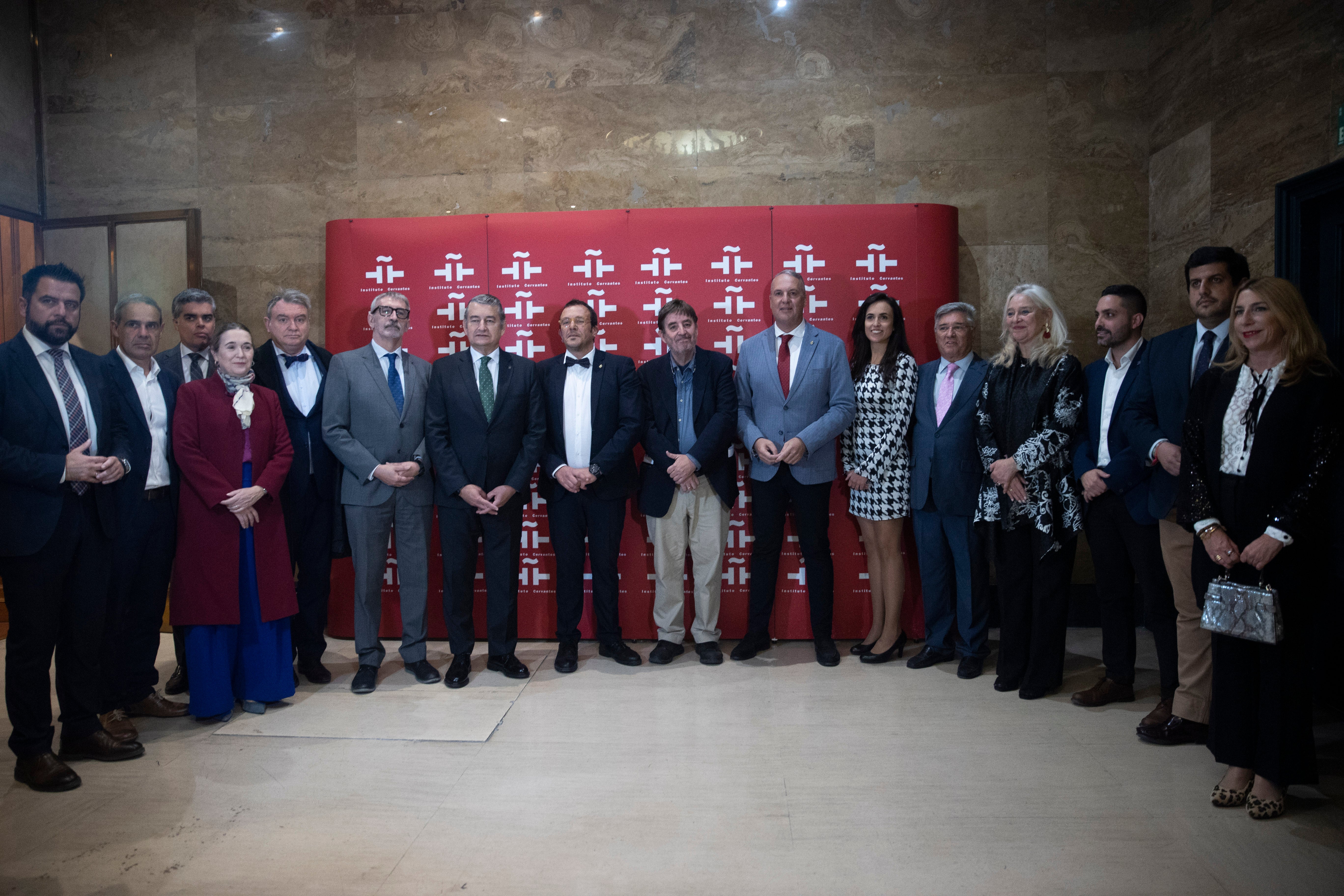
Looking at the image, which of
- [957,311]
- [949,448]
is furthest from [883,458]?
[957,311]

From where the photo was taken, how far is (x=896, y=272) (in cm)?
446

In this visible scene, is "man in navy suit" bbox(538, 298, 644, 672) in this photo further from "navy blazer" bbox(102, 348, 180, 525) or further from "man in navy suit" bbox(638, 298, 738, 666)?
"navy blazer" bbox(102, 348, 180, 525)

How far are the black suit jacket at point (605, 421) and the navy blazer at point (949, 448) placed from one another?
56.7 inches

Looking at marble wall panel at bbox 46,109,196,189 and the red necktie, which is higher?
marble wall panel at bbox 46,109,196,189

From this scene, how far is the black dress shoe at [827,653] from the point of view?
158 inches

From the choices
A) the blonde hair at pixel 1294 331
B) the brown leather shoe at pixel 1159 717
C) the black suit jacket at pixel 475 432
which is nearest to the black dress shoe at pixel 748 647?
the black suit jacket at pixel 475 432

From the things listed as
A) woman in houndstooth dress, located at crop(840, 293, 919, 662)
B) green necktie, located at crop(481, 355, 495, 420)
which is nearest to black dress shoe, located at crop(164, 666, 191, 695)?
green necktie, located at crop(481, 355, 495, 420)

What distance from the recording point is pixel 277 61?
17.1 feet

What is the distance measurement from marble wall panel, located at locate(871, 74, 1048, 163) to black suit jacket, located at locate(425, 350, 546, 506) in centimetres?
288

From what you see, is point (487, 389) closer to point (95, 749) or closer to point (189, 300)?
point (189, 300)

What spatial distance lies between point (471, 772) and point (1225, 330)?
131 inches

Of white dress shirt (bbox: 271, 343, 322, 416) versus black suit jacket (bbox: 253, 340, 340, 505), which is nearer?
black suit jacket (bbox: 253, 340, 340, 505)

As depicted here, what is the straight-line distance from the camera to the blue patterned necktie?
3.85m

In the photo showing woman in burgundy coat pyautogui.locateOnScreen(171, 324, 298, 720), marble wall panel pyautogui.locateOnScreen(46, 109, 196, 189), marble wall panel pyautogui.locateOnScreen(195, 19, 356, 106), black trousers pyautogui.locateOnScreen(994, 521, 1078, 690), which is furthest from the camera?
marble wall panel pyautogui.locateOnScreen(46, 109, 196, 189)
